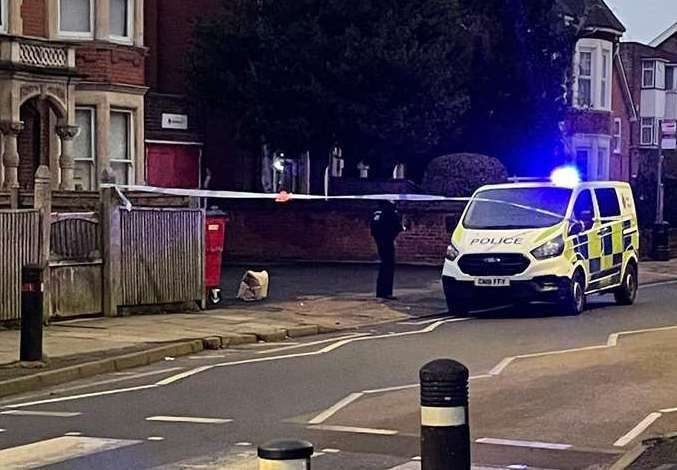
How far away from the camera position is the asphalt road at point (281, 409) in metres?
9.00

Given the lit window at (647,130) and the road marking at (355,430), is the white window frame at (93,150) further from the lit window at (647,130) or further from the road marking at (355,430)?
the lit window at (647,130)

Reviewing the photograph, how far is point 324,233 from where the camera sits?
30.1m

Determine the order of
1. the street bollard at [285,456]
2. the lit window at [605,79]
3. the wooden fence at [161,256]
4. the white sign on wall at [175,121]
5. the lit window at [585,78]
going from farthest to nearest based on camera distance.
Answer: the lit window at [605,79] < the lit window at [585,78] < the white sign on wall at [175,121] < the wooden fence at [161,256] < the street bollard at [285,456]

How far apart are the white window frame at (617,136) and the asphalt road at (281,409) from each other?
31234 millimetres

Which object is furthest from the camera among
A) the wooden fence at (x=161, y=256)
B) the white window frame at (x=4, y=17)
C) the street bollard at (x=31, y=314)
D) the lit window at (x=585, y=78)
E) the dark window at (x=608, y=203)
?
Answer: the lit window at (x=585, y=78)

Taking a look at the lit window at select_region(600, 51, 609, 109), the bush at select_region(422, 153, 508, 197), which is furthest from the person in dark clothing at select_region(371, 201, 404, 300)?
the lit window at select_region(600, 51, 609, 109)

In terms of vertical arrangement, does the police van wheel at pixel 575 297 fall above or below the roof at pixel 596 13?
below

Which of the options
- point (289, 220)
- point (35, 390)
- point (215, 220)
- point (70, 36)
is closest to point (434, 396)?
point (35, 390)

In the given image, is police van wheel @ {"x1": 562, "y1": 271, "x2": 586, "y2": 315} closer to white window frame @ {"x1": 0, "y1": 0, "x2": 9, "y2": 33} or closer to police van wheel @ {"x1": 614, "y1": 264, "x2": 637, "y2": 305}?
police van wheel @ {"x1": 614, "y1": 264, "x2": 637, "y2": 305}

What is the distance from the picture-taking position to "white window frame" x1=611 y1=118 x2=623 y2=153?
47.5m

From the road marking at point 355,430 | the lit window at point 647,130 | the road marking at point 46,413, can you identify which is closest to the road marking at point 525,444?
the road marking at point 355,430

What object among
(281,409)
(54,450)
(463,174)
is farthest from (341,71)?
(54,450)

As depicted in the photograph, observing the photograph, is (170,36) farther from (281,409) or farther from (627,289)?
(281,409)

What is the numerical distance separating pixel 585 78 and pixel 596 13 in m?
2.24
